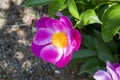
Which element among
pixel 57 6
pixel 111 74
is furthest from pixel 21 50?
pixel 111 74

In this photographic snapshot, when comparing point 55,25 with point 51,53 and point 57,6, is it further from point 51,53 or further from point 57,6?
point 57,6

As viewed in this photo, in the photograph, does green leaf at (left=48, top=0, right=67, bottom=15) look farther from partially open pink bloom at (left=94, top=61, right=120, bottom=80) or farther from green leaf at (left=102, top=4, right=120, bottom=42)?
partially open pink bloom at (left=94, top=61, right=120, bottom=80)

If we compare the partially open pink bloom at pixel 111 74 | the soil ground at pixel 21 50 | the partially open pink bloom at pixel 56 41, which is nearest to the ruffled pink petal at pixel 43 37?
the partially open pink bloom at pixel 56 41

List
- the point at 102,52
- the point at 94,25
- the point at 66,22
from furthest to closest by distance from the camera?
the point at 94,25 → the point at 102,52 → the point at 66,22

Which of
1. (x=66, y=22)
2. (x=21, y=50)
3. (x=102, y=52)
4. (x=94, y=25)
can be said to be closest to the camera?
(x=66, y=22)

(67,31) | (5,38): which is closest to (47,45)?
(67,31)

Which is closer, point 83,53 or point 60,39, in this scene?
point 60,39

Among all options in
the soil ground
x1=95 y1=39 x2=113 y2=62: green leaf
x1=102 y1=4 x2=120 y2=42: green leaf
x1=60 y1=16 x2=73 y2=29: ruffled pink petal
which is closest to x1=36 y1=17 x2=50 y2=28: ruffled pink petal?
x1=60 y1=16 x2=73 y2=29: ruffled pink petal
